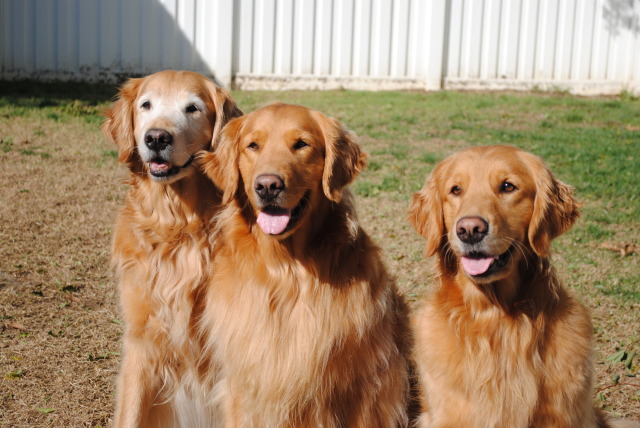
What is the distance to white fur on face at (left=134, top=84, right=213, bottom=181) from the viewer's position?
3.77 m

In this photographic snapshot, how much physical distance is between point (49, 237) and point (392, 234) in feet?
10.3

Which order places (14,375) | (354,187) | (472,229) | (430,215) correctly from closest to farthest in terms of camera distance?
(472,229)
(430,215)
(14,375)
(354,187)

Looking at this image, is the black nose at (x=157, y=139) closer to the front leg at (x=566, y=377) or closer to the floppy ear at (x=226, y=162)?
the floppy ear at (x=226, y=162)

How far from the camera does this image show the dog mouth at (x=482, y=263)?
325cm

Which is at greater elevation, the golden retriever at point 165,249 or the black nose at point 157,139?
the black nose at point 157,139

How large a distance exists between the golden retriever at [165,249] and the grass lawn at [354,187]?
0.54 m

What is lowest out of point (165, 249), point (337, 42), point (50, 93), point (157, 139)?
point (165, 249)

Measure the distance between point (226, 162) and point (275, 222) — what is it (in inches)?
18.7

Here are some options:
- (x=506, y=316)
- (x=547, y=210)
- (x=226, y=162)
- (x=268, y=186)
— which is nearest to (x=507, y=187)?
(x=547, y=210)

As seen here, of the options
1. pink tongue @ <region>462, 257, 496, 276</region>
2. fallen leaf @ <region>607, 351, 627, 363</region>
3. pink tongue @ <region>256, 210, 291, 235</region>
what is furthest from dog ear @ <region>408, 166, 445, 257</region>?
fallen leaf @ <region>607, 351, 627, 363</region>

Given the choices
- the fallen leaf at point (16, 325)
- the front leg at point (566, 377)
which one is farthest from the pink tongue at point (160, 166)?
the front leg at point (566, 377)

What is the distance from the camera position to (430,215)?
3623mm

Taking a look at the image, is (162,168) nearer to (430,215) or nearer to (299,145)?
(299,145)

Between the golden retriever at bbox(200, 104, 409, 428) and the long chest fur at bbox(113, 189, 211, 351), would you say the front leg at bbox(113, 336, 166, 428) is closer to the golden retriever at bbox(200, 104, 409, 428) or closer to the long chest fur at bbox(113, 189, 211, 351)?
the long chest fur at bbox(113, 189, 211, 351)
